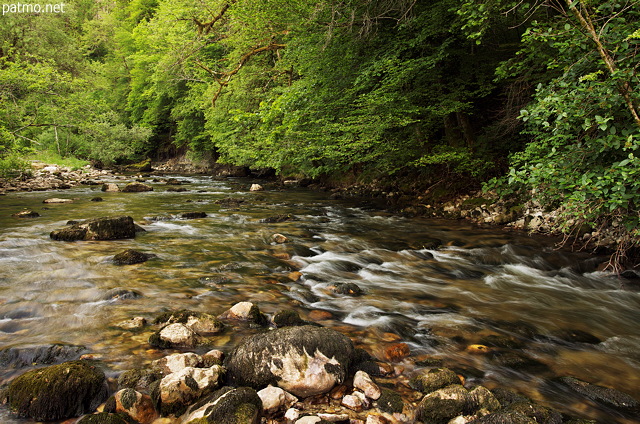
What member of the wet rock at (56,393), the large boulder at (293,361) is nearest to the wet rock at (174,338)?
the large boulder at (293,361)

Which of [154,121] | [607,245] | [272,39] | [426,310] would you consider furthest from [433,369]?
[154,121]

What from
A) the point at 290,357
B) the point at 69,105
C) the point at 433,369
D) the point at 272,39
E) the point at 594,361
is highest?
the point at 272,39

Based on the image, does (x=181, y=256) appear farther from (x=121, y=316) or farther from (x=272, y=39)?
(x=272, y=39)

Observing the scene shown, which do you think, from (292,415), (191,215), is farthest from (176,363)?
(191,215)

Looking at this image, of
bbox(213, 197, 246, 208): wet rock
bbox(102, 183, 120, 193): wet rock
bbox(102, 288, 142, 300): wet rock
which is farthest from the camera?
bbox(102, 183, 120, 193): wet rock

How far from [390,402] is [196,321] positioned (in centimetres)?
221

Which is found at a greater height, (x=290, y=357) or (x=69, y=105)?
(x=69, y=105)

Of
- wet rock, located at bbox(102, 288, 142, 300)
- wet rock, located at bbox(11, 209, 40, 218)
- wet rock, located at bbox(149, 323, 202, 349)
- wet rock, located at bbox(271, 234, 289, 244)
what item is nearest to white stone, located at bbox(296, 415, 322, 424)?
wet rock, located at bbox(149, 323, 202, 349)

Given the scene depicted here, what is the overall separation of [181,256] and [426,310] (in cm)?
463

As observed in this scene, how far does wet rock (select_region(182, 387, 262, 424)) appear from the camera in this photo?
2.38m

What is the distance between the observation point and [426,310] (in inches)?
194

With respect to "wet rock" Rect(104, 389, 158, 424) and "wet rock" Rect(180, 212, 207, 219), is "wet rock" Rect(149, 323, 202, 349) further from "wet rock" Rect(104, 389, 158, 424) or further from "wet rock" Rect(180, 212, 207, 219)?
"wet rock" Rect(180, 212, 207, 219)

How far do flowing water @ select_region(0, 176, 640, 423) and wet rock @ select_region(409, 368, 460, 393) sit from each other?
0.31m

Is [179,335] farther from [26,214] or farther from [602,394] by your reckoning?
[26,214]
